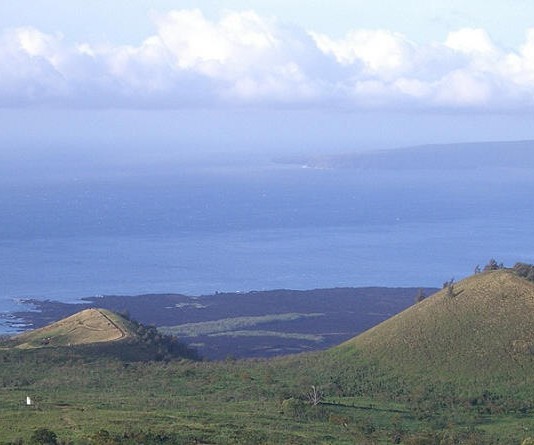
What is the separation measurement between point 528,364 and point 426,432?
38.1ft

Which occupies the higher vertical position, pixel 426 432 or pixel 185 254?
pixel 185 254

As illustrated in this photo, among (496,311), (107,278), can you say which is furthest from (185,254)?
(496,311)

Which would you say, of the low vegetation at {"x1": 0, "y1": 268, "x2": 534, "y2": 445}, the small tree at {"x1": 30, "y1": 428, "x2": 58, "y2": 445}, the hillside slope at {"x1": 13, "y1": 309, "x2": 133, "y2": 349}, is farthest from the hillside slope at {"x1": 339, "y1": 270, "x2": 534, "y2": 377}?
the small tree at {"x1": 30, "y1": 428, "x2": 58, "y2": 445}

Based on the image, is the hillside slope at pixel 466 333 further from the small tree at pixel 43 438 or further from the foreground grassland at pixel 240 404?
the small tree at pixel 43 438

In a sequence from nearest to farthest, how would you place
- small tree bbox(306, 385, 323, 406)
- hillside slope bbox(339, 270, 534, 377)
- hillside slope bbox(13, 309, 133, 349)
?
1. small tree bbox(306, 385, 323, 406)
2. hillside slope bbox(339, 270, 534, 377)
3. hillside slope bbox(13, 309, 133, 349)

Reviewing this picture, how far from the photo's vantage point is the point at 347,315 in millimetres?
100875

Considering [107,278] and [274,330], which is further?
[107,278]

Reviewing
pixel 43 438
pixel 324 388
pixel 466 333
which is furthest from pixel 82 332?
pixel 43 438

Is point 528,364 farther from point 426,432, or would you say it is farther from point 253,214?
point 253,214

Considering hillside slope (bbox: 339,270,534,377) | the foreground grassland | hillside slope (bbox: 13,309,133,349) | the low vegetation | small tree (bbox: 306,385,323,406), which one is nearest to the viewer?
the foreground grassland

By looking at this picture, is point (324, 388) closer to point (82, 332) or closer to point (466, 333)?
point (466, 333)

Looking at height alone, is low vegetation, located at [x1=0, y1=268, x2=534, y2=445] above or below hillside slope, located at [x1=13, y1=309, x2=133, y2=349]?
below

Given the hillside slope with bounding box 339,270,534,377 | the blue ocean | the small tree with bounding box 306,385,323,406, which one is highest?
the blue ocean

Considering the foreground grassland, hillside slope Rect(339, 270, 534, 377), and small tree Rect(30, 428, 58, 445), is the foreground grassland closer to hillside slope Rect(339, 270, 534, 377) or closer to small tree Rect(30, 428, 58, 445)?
small tree Rect(30, 428, 58, 445)
